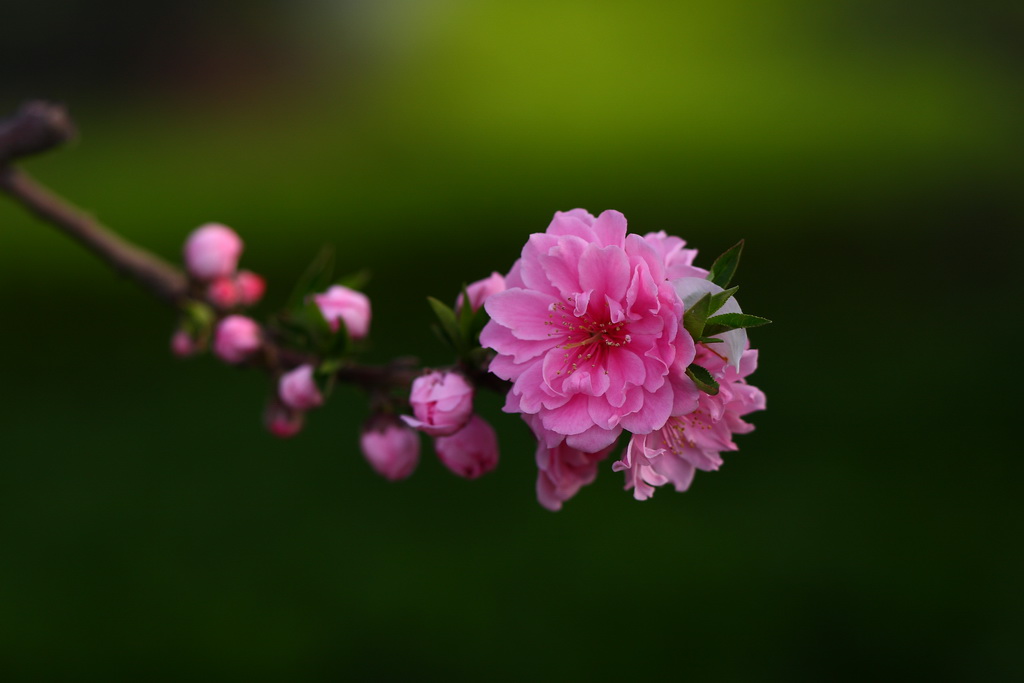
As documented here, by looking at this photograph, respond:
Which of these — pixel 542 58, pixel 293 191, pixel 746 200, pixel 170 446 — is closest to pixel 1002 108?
pixel 746 200

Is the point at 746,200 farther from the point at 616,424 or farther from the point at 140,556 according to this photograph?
the point at 616,424

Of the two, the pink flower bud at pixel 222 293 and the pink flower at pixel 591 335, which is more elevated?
the pink flower at pixel 591 335

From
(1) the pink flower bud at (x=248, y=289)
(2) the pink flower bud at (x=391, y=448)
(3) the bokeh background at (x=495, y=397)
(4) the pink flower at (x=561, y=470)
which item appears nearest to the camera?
(4) the pink flower at (x=561, y=470)

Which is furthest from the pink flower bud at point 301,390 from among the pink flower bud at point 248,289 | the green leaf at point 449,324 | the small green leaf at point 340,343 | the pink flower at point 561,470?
the pink flower bud at point 248,289

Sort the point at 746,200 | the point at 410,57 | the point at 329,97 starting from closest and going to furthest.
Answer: the point at 746,200
the point at 410,57
the point at 329,97

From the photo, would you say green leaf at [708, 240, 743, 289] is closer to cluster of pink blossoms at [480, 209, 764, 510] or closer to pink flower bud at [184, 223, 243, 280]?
cluster of pink blossoms at [480, 209, 764, 510]

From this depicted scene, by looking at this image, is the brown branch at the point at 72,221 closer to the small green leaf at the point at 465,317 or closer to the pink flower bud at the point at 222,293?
the pink flower bud at the point at 222,293
